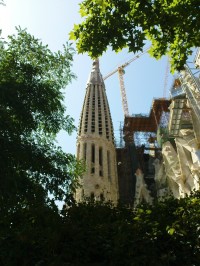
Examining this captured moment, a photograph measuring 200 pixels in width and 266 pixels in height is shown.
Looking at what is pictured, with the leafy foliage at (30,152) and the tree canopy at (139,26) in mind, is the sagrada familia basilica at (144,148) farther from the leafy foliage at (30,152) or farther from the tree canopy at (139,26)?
the tree canopy at (139,26)

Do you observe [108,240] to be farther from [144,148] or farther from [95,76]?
[95,76]

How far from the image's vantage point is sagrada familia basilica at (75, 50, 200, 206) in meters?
26.1

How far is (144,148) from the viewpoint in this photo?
41469 millimetres

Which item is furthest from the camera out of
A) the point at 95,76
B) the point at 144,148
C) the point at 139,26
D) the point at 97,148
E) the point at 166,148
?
the point at 95,76

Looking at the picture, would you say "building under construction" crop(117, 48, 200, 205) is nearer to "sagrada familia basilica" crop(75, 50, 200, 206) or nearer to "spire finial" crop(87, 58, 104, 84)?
"sagrada familia basilica" crop(75, 50, 200, 206)

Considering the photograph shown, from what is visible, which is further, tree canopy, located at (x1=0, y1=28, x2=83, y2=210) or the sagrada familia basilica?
the sagrada familia basilica

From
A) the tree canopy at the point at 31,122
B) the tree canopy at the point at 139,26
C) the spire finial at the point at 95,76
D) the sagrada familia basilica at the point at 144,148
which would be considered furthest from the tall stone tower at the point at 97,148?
the tree canopy at the point at 139,26

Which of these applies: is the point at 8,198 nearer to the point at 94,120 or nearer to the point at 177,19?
the point at 177,19

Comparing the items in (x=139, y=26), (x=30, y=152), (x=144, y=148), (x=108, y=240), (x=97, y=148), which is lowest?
(x=108, y=240)

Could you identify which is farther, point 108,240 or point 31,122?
point 31,122

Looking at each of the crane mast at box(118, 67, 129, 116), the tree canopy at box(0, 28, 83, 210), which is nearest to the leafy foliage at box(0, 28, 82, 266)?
the tree canopy at box(0, 28, 83, 210)

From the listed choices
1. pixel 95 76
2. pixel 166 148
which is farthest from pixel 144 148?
pixel 95 76

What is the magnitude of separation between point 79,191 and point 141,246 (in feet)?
83.2

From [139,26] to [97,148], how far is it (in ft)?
95.3
